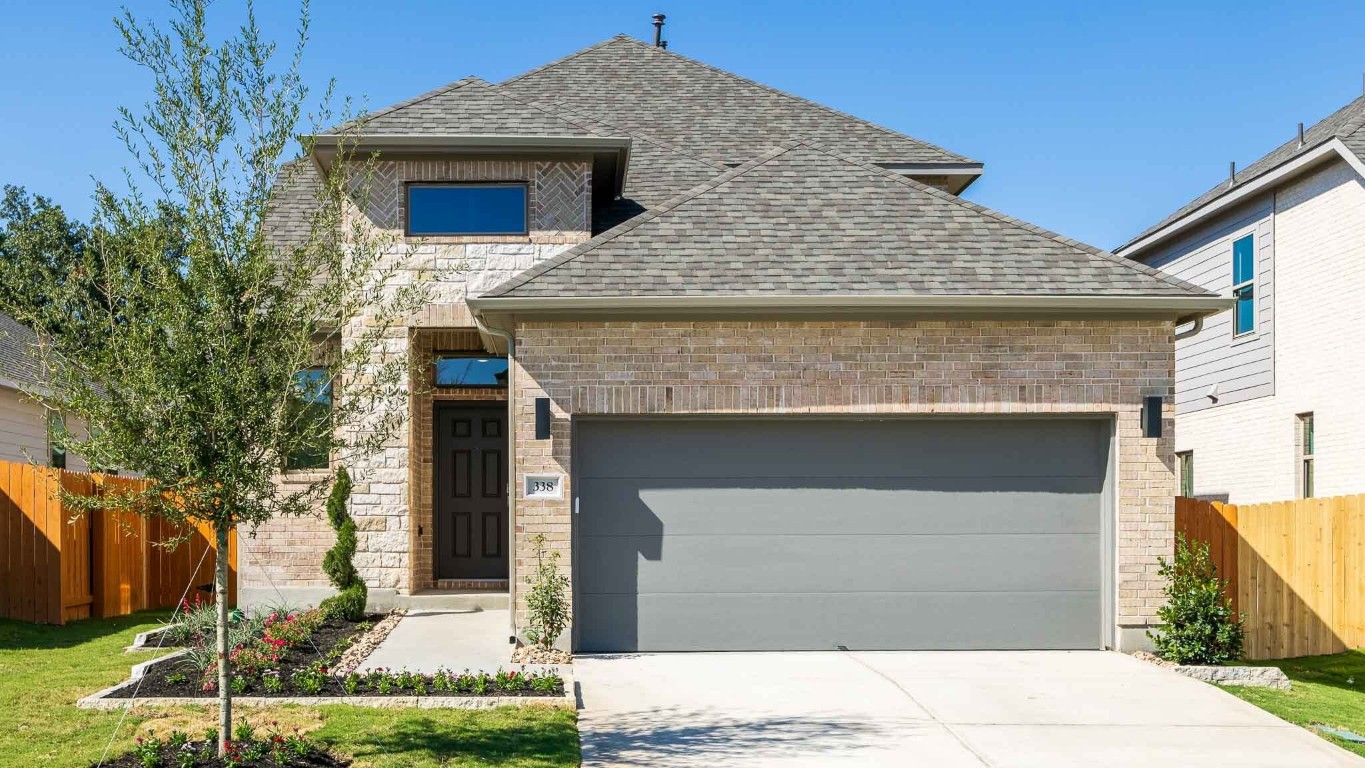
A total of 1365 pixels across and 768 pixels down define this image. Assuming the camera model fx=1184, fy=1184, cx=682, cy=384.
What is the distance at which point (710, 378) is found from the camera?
11023 mm

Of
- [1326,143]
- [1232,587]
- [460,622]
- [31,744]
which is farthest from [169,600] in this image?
[1326,143]

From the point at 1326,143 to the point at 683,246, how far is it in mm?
8761

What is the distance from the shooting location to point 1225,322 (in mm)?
18125

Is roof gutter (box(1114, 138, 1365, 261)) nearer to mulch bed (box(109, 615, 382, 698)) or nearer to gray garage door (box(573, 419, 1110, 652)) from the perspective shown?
gray garage door (box(573, 419, 1110, 652))

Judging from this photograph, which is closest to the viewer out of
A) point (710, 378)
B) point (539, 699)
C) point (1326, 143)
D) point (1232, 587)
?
point (539, 699)

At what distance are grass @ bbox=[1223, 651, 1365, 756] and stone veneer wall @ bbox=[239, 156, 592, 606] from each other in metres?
8.23

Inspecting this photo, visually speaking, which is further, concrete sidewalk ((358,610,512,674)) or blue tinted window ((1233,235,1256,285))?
blue tinted window ((1233,235,1256,285))

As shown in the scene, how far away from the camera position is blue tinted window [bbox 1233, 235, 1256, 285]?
17344mm

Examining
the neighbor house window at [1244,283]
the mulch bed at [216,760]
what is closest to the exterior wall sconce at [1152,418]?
the neighbor house window at [1244,283]

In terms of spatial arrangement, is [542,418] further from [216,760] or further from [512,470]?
[216,760]

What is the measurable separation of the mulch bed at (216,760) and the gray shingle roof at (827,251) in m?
4.68

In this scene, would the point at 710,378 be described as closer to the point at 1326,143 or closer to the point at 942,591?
the point at 942,591

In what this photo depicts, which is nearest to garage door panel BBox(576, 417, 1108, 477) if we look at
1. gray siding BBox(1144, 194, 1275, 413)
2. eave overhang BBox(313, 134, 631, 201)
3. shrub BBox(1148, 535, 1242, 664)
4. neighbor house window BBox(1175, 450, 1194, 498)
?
shrub BBox(1148, 535, 1242, 664)

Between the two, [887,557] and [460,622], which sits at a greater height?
[887,557]
